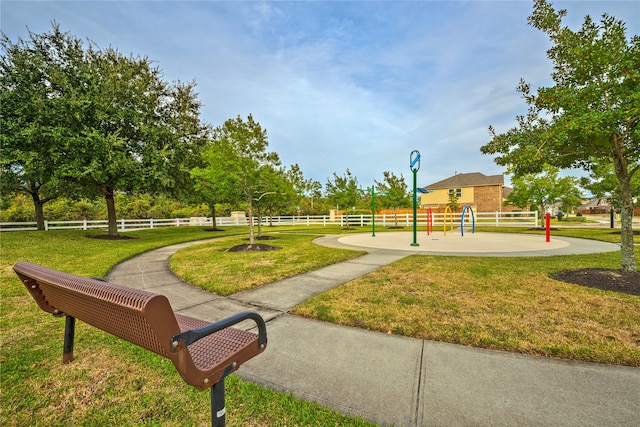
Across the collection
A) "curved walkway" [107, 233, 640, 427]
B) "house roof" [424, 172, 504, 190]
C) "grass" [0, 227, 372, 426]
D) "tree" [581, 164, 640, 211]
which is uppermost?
"house roof" [424, 172, 504, 190]

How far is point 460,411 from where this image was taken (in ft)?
6.97

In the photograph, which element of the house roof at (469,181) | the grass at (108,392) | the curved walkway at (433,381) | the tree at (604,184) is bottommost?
the grass at (108,392)

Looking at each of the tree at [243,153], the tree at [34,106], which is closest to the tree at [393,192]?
the tree at [243,153]

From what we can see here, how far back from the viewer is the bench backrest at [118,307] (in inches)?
53.6

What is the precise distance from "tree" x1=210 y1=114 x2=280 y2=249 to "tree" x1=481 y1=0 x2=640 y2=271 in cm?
824

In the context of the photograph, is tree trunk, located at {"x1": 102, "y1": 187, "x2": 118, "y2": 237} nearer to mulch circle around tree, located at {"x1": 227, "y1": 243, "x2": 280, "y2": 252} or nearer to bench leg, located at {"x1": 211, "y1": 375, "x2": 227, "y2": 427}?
mulch circle around tree, located at {"x1": 227, "y1": 243, "x2": 280, "y2": 252}

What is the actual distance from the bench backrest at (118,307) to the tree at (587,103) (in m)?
6.36

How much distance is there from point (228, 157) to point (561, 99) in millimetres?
9601

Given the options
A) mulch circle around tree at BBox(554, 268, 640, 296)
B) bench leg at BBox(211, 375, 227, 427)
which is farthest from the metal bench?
mulch circle around tree at BBox(554, 268, 640, 296)

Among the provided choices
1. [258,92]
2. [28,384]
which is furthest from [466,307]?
[258,92]

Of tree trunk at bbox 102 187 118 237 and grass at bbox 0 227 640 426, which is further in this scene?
tree trunk at bbox 102 187 118 237

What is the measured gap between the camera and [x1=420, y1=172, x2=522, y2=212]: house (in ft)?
136

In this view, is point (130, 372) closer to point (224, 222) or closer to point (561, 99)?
point (561, 99)

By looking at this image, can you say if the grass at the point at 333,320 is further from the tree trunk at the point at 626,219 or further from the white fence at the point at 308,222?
the white fence at the point at 308,222
